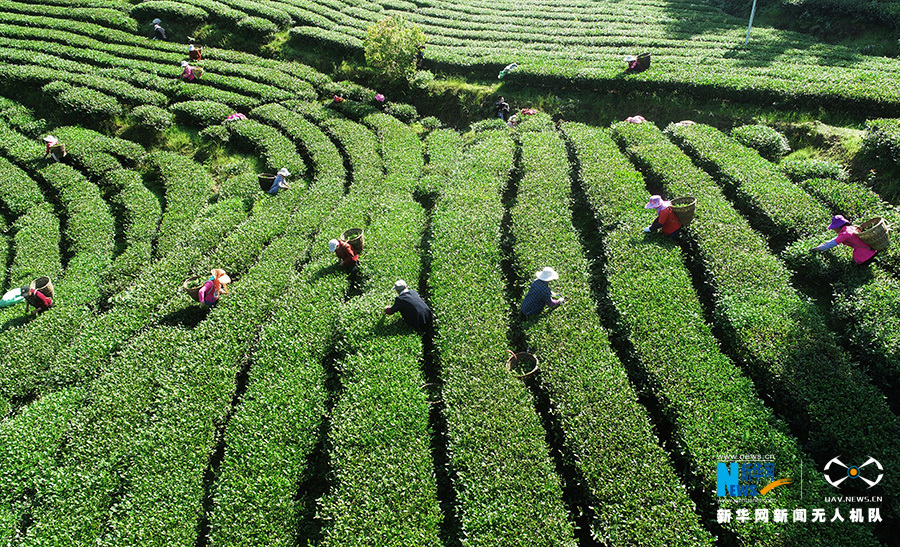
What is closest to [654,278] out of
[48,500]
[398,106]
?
[48,500]

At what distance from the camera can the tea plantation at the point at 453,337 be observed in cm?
747

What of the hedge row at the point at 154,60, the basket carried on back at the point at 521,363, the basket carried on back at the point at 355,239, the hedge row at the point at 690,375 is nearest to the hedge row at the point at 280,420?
the basket carried on back at the point at 355,239

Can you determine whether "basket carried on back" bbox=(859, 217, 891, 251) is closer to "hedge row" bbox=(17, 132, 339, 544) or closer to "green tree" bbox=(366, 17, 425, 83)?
"hedge row" bbox=(17, 132, 339, 544)

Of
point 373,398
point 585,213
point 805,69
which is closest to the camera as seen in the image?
point 373,398

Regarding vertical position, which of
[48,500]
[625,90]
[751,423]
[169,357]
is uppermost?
[625,90]

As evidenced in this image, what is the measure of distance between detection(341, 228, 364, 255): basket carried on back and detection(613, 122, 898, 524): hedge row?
28.9ft

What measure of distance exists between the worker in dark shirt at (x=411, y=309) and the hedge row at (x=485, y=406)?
0.41m

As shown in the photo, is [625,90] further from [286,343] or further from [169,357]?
[169,357]

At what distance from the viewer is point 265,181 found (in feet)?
57.2

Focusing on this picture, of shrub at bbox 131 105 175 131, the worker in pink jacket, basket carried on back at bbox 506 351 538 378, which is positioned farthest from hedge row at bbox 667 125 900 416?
shrub at bbox 131 105 175 131

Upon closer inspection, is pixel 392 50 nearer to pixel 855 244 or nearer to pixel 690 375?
pixel 855 244

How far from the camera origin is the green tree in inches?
894

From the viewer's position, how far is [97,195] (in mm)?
17078

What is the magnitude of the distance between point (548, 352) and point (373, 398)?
3.67m
